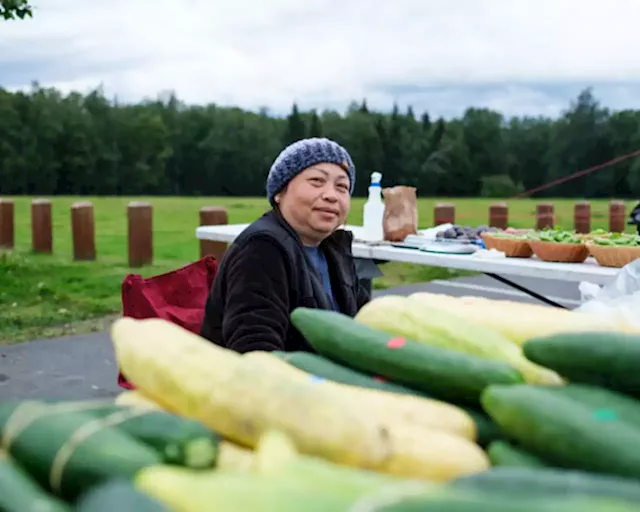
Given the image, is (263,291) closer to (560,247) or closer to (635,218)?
(560,247)

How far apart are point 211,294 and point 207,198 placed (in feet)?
71.8

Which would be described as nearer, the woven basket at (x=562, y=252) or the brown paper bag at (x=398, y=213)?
the woven basket at (x=562, y=252)

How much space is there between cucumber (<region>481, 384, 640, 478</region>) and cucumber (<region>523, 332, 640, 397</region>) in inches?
3.6

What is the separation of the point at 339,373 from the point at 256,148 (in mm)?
22025

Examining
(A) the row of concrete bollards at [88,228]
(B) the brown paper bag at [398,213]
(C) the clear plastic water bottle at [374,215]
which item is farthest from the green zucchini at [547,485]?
(A) the row of concrete bollards at [88,228]

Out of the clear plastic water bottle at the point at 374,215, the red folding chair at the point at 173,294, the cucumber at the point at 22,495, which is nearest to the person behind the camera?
the cucumber at the point at 22,495

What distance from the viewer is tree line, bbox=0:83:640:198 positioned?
56.2 ft

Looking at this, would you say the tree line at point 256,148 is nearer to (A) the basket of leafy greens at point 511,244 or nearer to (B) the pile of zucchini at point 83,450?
(A) the basket of leafy greens at point 511,244

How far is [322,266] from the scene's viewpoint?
3.07m

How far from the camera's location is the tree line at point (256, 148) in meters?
17.1

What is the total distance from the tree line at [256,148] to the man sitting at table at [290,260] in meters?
11.5

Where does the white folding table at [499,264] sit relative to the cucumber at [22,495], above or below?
below

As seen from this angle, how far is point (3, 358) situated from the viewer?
6105 millimetres

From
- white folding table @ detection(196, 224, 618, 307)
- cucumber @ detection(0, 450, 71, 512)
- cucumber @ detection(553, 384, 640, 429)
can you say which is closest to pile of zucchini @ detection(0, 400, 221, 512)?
cucumber @ detection(0, 450, 71, 512)
